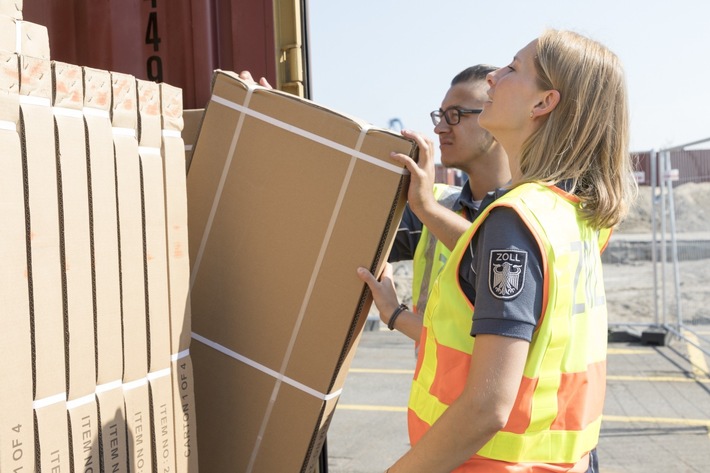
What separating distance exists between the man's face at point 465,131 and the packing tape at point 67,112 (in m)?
1.59

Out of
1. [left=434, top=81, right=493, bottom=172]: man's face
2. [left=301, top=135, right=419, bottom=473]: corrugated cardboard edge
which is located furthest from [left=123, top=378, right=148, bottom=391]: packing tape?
[left=434, top=81, right=493, bottom=172]: man's face

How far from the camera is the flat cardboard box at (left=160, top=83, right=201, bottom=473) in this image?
1745 mm

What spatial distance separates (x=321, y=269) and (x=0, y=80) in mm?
848

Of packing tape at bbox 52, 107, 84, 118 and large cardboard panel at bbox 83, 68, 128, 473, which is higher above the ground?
packing tape at bbox 52, 107, 84, 118

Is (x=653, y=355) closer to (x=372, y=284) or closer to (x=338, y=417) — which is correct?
(x=338, y=417)

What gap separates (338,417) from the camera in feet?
22.3

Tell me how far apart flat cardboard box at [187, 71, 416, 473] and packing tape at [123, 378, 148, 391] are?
0.32 meters

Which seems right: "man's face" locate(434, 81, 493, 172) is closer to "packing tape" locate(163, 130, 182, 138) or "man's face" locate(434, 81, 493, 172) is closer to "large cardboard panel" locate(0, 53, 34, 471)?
"packing tape" locate(163, 130, 182, 138)

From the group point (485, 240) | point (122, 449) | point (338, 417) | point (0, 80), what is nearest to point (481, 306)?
point (485, 240)

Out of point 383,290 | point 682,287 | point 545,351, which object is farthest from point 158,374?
point 682,287

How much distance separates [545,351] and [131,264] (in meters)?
0.84

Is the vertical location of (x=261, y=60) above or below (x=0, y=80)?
above

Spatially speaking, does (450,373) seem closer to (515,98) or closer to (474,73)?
(515,98)

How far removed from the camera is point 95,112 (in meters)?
1.54
